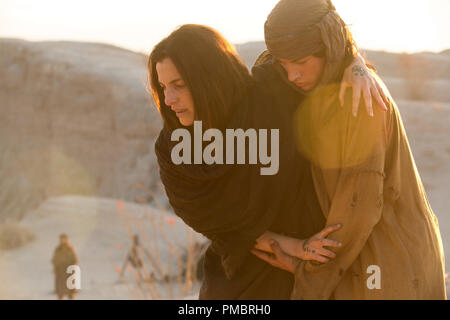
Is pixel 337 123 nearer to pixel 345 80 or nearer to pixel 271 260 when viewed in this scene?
pixel 345 80

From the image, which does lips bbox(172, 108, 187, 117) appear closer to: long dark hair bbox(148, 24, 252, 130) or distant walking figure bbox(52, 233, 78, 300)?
long dark hair bbox(148, 24, 252, 130)

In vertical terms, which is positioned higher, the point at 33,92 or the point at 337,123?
the point at 33,92

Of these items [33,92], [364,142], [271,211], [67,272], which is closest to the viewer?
[364,142]

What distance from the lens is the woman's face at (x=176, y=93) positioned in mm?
2061

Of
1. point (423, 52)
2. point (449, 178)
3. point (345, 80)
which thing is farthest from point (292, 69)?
point (423, 52)

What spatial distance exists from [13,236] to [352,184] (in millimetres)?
14013

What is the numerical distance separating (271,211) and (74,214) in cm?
1449

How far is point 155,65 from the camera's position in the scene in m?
2.15

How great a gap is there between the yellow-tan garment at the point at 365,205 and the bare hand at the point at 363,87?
24 millimetres

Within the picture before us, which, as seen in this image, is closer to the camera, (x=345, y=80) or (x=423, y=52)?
(x=345, y=80)

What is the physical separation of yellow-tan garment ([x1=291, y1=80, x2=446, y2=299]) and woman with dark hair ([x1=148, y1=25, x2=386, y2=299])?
0.06 m

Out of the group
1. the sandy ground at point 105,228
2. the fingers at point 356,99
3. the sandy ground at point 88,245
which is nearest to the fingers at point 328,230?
the fingers at point 356,99

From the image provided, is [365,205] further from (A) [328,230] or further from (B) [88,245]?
(B) [88,245]

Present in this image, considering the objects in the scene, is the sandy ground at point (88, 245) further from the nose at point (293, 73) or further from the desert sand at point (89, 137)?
the nose at point (293, 73)
